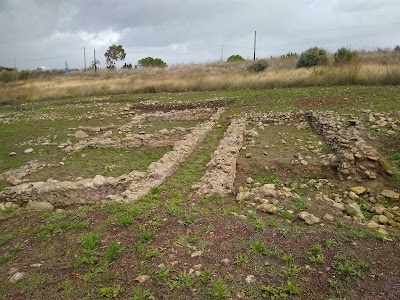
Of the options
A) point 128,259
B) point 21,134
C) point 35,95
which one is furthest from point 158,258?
point 35,95

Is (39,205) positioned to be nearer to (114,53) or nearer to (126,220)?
(126,220)

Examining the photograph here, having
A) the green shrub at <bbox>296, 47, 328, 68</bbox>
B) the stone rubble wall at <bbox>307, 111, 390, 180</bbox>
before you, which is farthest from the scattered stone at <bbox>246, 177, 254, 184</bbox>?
the green shrub at <bbox>296, 47, 328, 68</bbox>

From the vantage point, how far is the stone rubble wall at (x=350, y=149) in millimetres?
6598

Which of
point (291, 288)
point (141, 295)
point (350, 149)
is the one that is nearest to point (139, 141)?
point (350, 149)

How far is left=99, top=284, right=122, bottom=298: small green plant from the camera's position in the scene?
11.3 ft

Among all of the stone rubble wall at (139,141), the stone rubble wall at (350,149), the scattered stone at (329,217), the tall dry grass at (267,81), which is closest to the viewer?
the scattered stone at (329,217)

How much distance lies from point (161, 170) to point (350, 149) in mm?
4563

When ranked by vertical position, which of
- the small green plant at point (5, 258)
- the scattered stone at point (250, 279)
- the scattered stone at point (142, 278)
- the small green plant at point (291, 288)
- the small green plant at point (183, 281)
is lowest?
the small green plant at point (5, 258)

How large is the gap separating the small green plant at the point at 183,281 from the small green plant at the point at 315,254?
1454 millimetres

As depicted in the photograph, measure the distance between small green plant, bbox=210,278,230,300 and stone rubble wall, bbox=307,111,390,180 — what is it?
14.4 feet

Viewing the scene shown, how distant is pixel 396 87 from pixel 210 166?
12.2 meters

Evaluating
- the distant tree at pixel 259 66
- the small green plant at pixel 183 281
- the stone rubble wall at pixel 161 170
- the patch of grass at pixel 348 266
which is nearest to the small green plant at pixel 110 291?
the small green plant at pixel 183 281

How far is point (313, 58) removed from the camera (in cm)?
2422

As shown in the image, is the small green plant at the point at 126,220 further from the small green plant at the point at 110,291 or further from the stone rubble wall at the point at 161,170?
the small green plant at the point at 110,291
